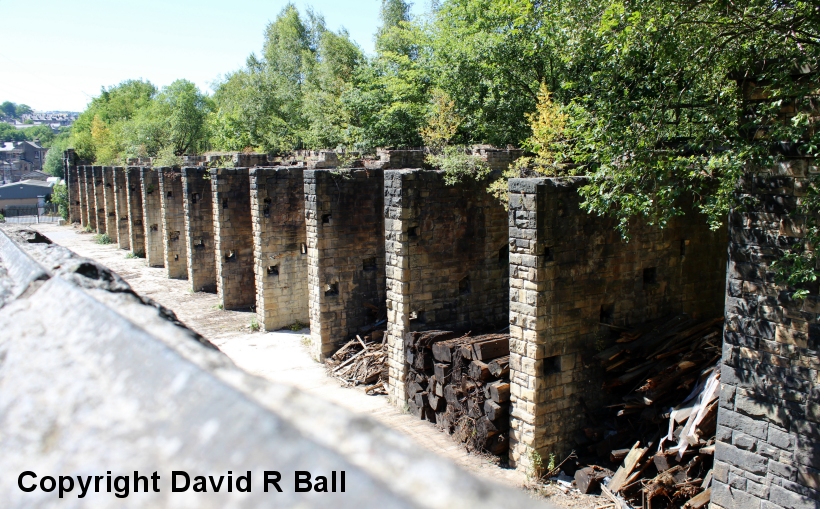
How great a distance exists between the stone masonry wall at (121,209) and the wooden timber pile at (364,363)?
20903 mm

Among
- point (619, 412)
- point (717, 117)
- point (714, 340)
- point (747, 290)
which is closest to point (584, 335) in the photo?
point (619, 412)

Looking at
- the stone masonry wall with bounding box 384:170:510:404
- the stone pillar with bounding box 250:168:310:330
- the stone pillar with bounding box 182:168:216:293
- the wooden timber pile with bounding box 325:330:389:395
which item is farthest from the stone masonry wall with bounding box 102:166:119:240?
the stone masonry wall with bounding box 384:170:510:404

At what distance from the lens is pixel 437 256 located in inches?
490

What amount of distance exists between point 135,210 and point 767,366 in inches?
1071

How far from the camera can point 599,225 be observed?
9.62m

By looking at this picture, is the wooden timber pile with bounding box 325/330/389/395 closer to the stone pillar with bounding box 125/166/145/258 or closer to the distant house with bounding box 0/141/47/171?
the stone pillar with bounding box 125/166/145/258

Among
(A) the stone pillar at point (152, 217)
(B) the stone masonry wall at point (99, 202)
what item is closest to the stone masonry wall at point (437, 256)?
(A) the stone pillar at point (152, 217)

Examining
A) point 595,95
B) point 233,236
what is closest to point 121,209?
point 233,236

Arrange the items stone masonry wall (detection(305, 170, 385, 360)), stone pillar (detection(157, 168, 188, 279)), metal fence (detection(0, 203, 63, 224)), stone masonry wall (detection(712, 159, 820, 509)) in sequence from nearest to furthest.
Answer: stone masonry wall (detection(712, 159, 820, 509)) < stone masonry wall (detection(305, 170, 385, 360)) < stone pillar (detection(157, 168, 188, 279)) < metal fence (detection(0, 203, 63, 224))

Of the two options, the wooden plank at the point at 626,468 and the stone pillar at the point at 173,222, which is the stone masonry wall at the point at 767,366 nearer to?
the wooden plank at the point at 626,468

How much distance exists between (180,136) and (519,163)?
30.5 metres

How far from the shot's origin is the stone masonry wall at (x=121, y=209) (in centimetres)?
3105

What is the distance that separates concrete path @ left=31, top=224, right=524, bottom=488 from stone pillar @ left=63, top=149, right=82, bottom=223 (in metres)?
22.3

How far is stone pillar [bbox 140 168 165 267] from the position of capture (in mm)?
26031
